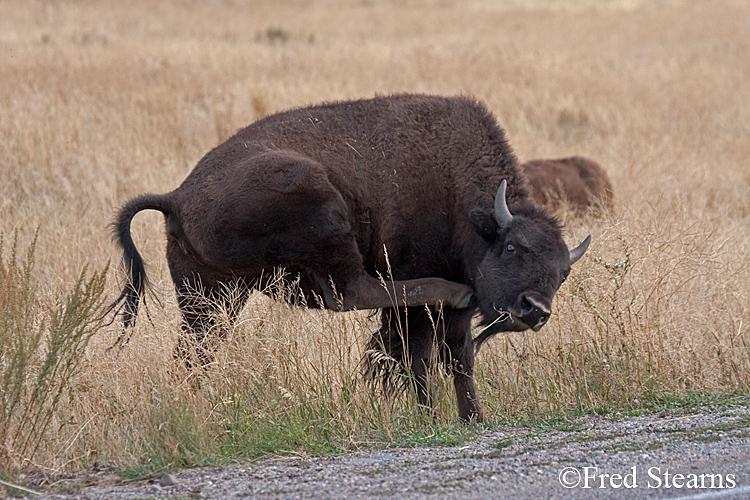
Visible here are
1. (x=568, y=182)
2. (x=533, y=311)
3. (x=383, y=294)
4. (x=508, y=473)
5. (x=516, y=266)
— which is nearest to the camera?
(x=508, y=473)

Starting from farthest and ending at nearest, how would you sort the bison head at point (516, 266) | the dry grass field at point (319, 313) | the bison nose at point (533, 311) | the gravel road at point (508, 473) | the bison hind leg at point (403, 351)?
the bison hind leg at point (403, 351)
the bison head at point (516, 266)
the bison nose at point (533, 311)
the dry grass field at point (319, 313)
the gravel road at point (508, 473)

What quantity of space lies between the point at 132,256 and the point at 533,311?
269 centimetres

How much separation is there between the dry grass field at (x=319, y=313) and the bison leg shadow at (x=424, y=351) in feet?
0.62

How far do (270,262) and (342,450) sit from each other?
150 centimetres

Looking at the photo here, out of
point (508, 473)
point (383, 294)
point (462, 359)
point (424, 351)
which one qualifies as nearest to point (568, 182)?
point (462, 359)

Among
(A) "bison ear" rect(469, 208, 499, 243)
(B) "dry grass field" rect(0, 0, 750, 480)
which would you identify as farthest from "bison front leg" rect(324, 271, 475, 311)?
(A) "bison ear" rect(469, 208, 499, 243)

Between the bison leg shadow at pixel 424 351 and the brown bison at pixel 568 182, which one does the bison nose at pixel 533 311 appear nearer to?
the bison leg shadow at pixel 424 351

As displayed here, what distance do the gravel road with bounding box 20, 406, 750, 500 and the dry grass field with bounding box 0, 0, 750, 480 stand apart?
10.8 inches

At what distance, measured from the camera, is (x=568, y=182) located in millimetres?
10945

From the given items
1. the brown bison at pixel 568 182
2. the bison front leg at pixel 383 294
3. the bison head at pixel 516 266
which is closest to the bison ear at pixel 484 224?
the bison head at pixel 516 266

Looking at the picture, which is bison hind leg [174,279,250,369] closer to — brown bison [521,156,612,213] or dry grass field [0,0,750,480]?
dry grass field [0,0,750,480]

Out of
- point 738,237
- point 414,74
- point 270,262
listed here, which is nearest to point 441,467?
point 270,262

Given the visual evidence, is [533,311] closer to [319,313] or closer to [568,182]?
[319,313]

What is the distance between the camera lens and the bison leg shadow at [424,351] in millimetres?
5867
